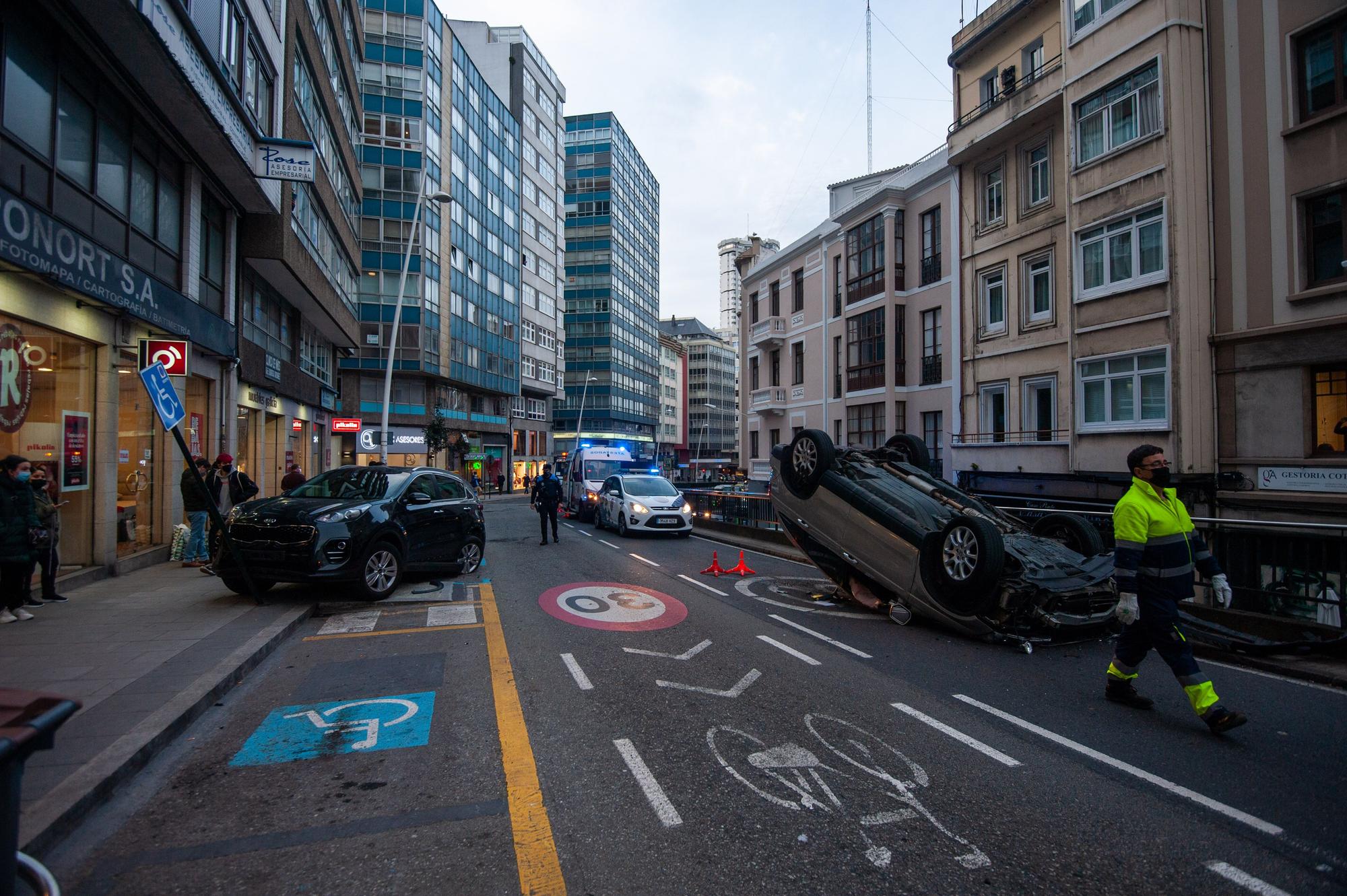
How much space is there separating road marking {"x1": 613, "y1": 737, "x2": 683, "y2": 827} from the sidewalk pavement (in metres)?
2.73

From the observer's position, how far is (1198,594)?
8828mm

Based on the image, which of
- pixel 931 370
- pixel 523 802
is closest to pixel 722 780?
pixel 523 802

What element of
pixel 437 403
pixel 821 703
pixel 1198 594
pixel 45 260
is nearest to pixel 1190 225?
pixel 1198 594

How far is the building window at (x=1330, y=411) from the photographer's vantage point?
12.8m

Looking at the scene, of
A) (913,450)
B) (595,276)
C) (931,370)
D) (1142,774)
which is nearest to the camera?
(1142,774)

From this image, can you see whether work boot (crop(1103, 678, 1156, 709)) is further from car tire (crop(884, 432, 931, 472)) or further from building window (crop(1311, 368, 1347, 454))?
building window (crop(1311, 368, 1347, 454))

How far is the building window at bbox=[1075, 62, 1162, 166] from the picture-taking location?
15.7m

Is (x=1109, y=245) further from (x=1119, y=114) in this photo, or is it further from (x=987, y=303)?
(x=987, y=303)

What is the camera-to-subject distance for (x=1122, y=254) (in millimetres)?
16578

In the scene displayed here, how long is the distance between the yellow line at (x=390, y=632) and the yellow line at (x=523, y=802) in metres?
1.90

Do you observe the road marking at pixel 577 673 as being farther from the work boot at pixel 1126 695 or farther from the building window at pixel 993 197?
the building window at pixel 993 197

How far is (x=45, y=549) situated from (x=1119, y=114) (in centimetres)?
2147

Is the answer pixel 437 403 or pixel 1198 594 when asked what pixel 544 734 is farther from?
pixel 437 403

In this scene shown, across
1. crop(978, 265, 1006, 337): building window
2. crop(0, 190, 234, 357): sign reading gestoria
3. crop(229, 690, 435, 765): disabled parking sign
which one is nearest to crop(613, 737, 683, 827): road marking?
crop(229, 690, 435, 765): disabled parking sign
